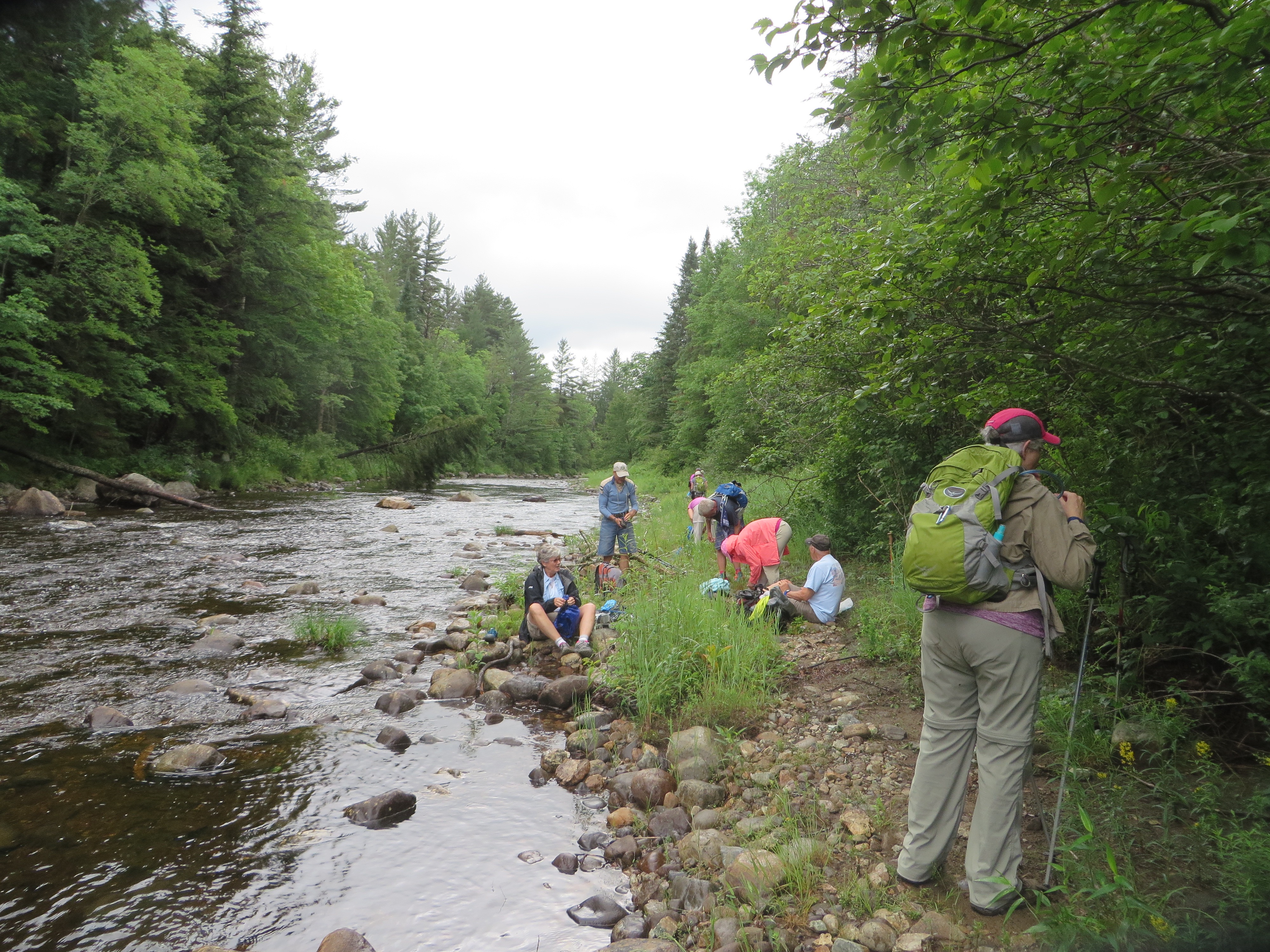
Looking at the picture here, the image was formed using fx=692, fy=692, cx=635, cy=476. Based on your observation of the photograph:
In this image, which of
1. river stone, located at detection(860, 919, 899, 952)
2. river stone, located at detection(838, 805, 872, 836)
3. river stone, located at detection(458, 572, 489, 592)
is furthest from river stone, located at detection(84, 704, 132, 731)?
river stone, located at detection(458, 572, 489, 592)

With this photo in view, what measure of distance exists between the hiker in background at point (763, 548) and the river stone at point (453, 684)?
339 centimetres

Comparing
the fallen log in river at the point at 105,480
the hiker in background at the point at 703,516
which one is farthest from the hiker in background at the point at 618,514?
the fallen log in river at the point at 105,480

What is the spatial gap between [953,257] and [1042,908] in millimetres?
3246

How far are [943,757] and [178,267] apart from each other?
28368 millimetres

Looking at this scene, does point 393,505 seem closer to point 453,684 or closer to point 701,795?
point 453,684

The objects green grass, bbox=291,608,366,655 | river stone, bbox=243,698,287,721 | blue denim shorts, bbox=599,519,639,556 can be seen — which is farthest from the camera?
blue denim shorts, bbox=599,519,639,556

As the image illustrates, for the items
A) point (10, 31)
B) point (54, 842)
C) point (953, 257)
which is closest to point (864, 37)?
point (953, 257)

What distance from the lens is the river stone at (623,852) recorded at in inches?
159

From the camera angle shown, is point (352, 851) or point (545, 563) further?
point (545, 563)

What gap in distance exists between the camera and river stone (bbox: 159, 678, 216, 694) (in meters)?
6.53

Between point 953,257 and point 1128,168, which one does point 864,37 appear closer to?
point 1128,168

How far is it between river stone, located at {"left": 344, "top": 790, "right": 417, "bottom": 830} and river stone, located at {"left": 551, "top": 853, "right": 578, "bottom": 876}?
3.82 feet

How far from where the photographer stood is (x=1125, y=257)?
3.40m

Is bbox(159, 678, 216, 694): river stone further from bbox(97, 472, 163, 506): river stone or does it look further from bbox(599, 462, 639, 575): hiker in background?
bbox(97, 472, 163, 506): river stone
